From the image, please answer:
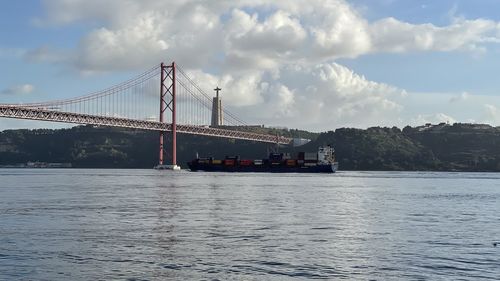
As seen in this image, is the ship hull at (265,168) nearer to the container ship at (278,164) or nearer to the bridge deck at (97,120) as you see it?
the container ship at (278,164)

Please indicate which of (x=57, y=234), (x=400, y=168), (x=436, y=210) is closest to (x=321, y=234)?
(x=57, y=234)

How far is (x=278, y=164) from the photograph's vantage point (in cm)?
15088

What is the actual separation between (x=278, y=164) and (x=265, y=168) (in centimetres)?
332

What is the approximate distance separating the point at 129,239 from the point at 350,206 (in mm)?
20729

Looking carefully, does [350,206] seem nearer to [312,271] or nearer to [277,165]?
[312,271]

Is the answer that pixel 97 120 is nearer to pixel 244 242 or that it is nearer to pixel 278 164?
pixel 278 164

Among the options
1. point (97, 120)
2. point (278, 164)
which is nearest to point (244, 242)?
point (97, 120)

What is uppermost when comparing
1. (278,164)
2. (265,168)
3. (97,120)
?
(97,120)

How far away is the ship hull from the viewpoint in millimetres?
148500

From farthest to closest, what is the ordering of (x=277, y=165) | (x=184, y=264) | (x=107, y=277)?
(x=277, y=165) → (x=184, y=264) → (x=107, y=277)

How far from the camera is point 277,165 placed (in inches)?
5930

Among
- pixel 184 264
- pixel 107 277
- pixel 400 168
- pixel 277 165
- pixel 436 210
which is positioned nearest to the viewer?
pixel 107 277

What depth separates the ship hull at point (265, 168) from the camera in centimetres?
14850

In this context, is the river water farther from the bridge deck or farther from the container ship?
the container ship
